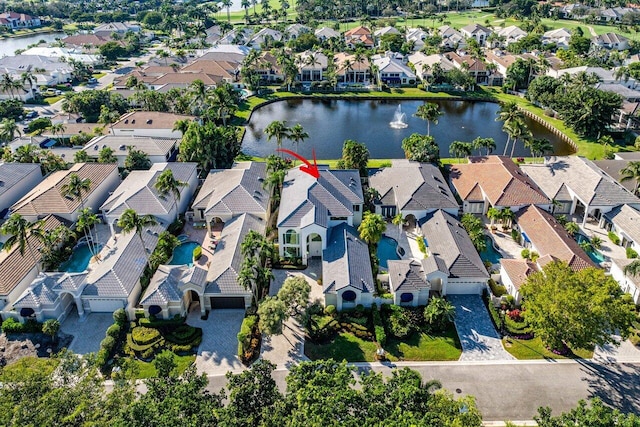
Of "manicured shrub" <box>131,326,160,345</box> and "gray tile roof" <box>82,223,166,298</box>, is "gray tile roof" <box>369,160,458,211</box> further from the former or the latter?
"manicured shrub" <box>131,326,160,345</box>

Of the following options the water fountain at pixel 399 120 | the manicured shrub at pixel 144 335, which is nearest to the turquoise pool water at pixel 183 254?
the manicured shrub at pixel 144 335

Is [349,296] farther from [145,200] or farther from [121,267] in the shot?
[145,200]

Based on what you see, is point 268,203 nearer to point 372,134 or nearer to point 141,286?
point 141,286

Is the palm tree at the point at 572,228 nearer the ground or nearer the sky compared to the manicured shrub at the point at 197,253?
nearer the sky

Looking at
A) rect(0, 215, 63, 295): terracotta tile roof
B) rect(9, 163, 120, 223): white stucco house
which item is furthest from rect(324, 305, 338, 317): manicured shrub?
rect(9, 163, 120, 223): white stucco house

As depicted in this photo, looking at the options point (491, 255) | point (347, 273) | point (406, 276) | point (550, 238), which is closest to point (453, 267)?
point (406, 276)

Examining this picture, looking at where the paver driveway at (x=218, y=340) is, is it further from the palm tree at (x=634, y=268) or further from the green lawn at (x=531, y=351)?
the palm tree at (x=634, y=268)
